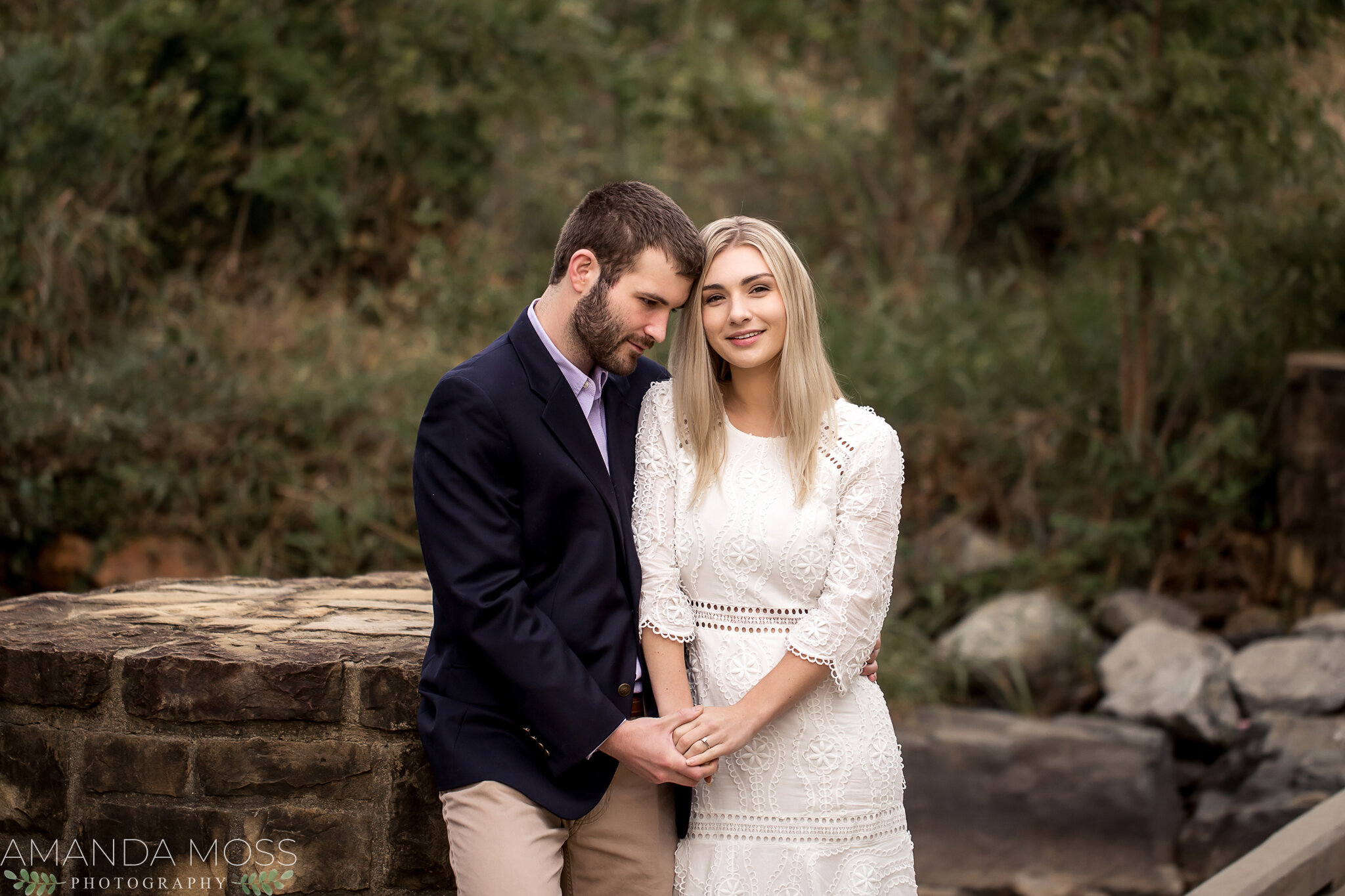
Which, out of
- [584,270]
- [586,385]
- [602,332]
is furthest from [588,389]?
[584,270]

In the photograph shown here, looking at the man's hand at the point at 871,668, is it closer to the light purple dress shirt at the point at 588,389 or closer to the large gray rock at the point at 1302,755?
the light purple dress shirt at the point at 588,389

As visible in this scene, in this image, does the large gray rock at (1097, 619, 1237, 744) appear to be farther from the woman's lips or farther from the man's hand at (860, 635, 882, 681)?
the woman's lips

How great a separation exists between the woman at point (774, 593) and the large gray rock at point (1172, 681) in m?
3.78

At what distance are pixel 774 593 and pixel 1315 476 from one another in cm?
502

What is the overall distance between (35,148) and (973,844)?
5.96m

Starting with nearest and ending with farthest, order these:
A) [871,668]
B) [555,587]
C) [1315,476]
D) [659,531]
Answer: [555,587], [659,531], [871,668], [1315,476]

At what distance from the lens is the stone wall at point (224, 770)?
2.49 meters

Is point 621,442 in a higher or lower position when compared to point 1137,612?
higher

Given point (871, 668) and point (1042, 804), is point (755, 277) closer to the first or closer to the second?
point (871, 668)

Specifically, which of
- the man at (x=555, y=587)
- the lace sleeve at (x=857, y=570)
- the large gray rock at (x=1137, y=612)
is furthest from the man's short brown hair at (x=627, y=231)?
the large gray rock at (x=1137, y=612)

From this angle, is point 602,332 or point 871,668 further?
point 871,668

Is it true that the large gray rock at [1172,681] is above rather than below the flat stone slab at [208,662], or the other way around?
Result: below

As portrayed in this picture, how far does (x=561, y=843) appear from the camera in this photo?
→ 7.54 feet

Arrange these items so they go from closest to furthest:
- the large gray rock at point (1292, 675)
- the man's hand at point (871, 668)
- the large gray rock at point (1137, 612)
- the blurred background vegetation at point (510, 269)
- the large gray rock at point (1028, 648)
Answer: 1. the man's hand at point (871, 668)
2. the large gray rock at point (1292, 675)
3. the large gray rock at point (1028, 648)
4. the blurred background vegetation at point (510, 269)
5. the large gray rock at point (1137, 612)
